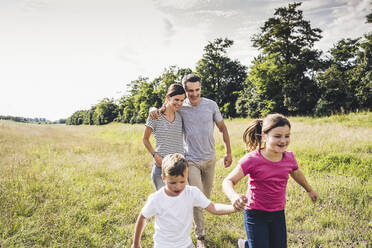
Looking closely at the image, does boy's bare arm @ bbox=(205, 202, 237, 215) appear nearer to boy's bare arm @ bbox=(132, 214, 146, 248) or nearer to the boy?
the boy

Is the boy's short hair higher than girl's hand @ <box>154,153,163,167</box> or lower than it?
higher

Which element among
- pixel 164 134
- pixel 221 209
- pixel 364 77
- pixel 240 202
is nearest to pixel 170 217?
pixel 221 209

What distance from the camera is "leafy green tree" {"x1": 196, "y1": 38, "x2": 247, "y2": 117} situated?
3775cm

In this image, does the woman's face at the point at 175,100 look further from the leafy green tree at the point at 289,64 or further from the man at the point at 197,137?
the leafy green tree at the point at 289,64

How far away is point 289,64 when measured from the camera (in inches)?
1014

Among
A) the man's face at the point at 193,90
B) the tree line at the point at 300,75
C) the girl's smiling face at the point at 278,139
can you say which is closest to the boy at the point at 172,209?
the girl's smiling face at the point at 278,139

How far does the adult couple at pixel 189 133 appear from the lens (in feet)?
10.1

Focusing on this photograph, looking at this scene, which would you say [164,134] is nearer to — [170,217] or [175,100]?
[175,100]

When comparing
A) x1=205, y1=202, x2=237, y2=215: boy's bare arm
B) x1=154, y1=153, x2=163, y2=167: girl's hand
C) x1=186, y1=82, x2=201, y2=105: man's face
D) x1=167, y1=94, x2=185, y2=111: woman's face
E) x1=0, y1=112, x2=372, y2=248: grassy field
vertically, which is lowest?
x1=0, y1=112, x2=372, y2=248: grassy field

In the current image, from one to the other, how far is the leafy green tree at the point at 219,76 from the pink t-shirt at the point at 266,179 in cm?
3511

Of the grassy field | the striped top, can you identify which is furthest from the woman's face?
the grassy field

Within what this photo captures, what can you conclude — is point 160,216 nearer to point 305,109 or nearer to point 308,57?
point 305,109

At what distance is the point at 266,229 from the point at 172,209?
1074 mm

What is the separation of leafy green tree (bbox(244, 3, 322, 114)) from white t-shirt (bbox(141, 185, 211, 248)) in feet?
87.6
